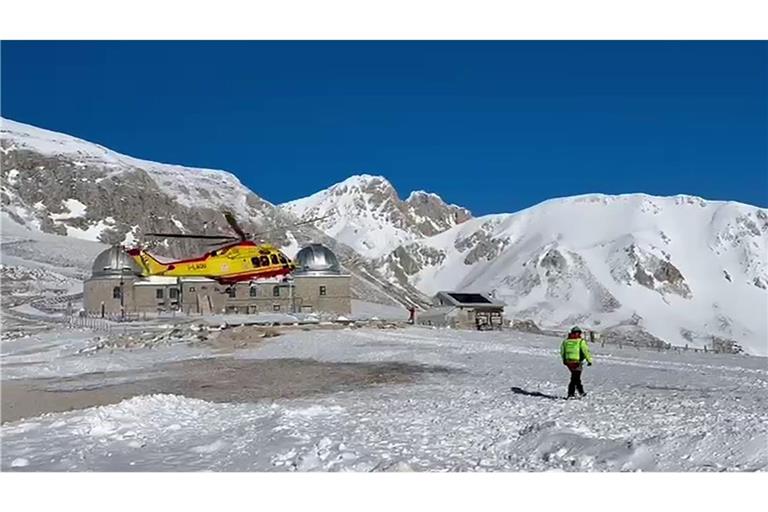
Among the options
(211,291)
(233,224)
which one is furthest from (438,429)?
(211,291)

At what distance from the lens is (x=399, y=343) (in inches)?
1553

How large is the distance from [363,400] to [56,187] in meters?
166

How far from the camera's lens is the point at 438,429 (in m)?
15.1

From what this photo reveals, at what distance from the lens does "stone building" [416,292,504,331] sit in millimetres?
72688

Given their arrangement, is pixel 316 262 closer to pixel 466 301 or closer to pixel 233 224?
pixel 466 301

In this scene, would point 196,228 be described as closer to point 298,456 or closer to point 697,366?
point 697,366

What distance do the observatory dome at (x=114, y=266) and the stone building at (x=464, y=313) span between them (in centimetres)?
2923

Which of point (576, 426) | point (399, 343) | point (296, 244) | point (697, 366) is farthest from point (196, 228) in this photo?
point (576, 426)

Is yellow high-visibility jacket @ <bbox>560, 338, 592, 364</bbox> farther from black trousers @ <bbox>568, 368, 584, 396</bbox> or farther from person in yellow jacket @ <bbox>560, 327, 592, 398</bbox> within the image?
black trousers @ <bbox>568, 368, 584, 396</bbox>

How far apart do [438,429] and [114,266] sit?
2666 inches

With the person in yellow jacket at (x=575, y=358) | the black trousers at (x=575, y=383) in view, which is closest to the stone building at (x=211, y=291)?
the person in yellow jacket at (x=575, y=358)

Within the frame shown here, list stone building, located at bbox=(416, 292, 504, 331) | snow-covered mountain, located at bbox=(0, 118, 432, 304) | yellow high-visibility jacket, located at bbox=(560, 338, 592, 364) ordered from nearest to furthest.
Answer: yellow high-visibility jacket, located at bbox=(560, 338, 592, 364) → stone building, located at bbox=(416, 292, 504, 331) → snow-covered mountain, located at bbox=(0, 118, 432, 304)

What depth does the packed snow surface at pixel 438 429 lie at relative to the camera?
477 inches

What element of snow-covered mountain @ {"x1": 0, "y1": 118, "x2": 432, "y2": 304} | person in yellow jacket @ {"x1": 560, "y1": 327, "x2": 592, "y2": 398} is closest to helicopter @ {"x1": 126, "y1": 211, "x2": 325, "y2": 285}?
person in yellow jacket @ {"x1": 560, "y1": 327, "x2": 592, "y2": 398}
